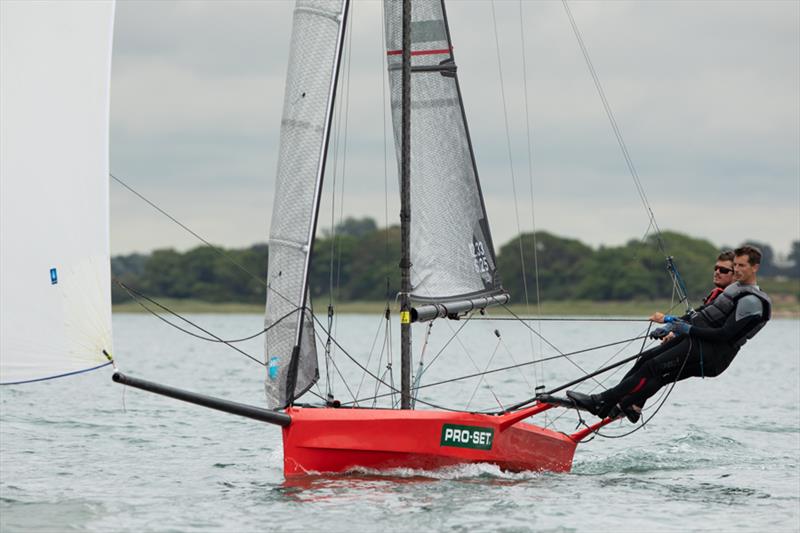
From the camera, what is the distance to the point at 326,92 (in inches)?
430

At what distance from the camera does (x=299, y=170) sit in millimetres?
10945

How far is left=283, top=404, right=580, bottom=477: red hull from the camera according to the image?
35.5ft

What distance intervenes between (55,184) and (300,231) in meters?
2.88

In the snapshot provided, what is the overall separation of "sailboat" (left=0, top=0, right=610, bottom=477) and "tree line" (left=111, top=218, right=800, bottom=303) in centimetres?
5703

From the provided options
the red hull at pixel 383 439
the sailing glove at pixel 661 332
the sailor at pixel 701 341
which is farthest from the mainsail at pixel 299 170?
the sailing glove at pixel 661 332

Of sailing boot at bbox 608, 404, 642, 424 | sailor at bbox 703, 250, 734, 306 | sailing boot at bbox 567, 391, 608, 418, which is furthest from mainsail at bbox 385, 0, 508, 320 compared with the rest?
sailor at bbox 703, 250, 734, 306

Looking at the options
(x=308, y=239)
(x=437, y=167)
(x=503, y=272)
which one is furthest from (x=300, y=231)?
(x=503, y=272)

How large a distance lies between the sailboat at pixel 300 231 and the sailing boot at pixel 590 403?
0.34 metres

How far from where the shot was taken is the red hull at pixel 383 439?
35.5 ft

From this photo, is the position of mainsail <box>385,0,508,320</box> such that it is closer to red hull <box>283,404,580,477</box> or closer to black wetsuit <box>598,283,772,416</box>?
red hull <box>283,404,580,477</box>

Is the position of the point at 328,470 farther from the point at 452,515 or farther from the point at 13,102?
the point at 13,102

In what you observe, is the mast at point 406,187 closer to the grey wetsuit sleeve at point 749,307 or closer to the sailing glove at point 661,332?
the sailing glove at point 661,332

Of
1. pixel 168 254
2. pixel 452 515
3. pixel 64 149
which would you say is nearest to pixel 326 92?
pixel 64 149

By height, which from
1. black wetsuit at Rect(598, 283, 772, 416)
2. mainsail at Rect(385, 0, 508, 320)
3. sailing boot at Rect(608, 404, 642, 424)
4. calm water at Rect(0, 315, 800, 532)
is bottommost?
calm water at Rect(0, 315, 800, 532)
